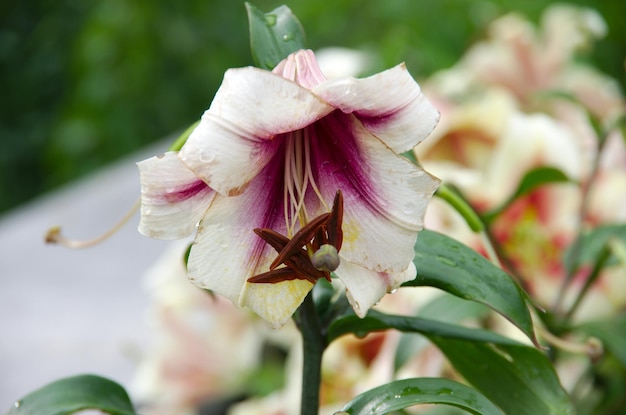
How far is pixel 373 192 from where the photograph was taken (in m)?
0.30

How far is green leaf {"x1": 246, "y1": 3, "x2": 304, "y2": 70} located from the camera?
331 mm

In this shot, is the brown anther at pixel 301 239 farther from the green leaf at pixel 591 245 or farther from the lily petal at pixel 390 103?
the green leaf at pixel 591 245

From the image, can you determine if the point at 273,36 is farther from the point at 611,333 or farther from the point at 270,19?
the point at 611,333

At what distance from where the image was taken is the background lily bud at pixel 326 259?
0.27 m

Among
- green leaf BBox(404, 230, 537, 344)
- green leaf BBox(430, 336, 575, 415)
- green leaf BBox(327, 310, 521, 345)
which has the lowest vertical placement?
green leaf BBox(430, 336, 575, 415)

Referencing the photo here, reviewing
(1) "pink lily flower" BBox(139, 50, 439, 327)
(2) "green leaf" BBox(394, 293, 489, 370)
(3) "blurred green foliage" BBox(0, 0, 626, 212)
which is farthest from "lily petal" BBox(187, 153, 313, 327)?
(3) "blurred green foliage" BBox(0, 0, 626, 212)

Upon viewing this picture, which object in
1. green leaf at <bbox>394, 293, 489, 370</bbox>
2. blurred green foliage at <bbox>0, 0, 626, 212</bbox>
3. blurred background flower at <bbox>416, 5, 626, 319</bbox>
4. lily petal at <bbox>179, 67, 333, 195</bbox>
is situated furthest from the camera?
blurred green foliage at <bbox>0, 0, 626, 212</bbox>

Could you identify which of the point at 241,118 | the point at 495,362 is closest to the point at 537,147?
the point at 495,362

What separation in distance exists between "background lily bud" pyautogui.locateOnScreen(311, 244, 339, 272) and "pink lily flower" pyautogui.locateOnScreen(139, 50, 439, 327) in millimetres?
19

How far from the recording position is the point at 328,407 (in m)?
0.62

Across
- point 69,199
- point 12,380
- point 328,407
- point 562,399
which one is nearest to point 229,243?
point 562,399

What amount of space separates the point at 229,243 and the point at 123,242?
115cm

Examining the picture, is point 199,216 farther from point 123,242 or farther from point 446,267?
point 123,242

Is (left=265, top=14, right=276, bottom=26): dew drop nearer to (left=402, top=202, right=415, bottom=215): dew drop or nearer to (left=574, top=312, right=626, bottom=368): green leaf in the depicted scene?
(left=402, top=202, right=415, bottom=215): dew drop
